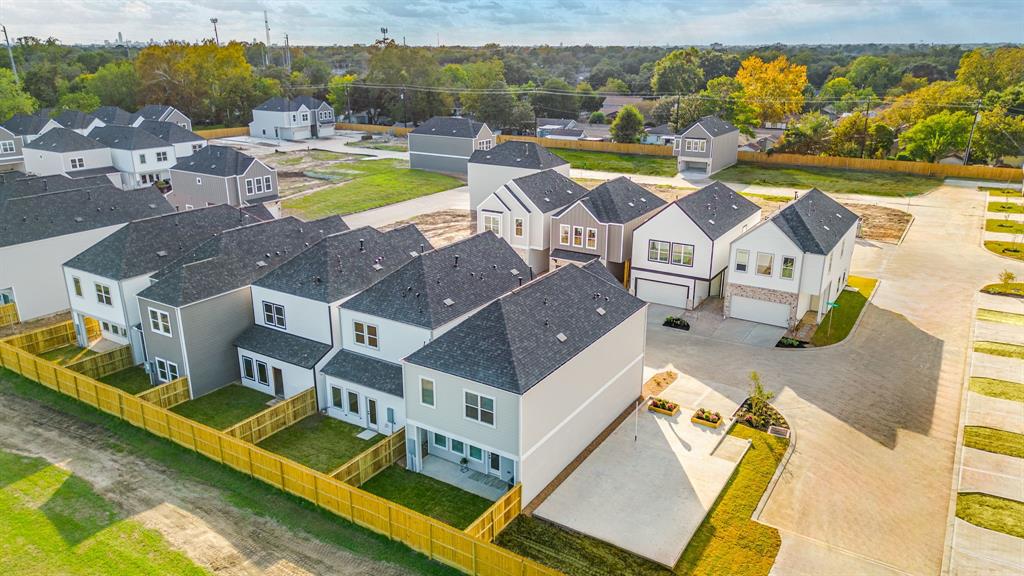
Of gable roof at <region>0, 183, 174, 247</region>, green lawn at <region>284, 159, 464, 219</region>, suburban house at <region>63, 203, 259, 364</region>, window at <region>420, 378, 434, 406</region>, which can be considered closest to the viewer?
window at <region>420, 378, 434, 406</region>

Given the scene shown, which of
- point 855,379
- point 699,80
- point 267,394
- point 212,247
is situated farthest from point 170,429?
point 699,80

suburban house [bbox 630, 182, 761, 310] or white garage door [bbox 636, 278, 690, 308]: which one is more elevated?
suburban house [bbox 630, 182, 761, 310]

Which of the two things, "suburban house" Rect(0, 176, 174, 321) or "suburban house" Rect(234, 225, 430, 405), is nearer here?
"suburban house" Rect(234, 225, 430, 405)

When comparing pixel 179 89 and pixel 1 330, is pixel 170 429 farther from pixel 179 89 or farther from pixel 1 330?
pixel 179 89

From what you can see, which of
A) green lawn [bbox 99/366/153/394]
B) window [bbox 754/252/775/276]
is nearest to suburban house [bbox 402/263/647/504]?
window [bbox 754/252/775/276]

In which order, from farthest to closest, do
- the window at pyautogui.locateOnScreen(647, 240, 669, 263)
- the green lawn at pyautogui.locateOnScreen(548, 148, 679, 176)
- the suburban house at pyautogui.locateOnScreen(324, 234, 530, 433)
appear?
the green lawn at pyautogui.locateOnScreen(548, 148, 679, 176) < the window at pyautogui.locateOnScreen(647, 240, 669, 263) < the suburban house at pyautogui.locateOnScreen(324, 234, 530, 433)

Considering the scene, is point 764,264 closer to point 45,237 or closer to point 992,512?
point 992,512

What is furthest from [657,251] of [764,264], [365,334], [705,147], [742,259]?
[705,147]

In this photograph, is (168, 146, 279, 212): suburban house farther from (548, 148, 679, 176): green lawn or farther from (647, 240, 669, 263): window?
A: (548, 148, 679, 176): green lawn
